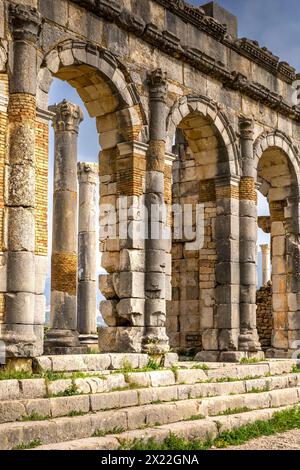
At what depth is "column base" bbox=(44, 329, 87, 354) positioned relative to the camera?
13828 mm

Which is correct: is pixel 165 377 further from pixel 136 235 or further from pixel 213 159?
pixel 213 159

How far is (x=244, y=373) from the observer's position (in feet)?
41.0

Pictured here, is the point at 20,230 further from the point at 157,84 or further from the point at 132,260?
the point at 157,84

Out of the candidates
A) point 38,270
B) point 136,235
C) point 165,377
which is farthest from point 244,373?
point 38,270

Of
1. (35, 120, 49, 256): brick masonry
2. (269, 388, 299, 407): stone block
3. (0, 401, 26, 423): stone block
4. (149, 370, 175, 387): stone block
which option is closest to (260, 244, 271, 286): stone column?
(269, 388, 299, 407): stone block

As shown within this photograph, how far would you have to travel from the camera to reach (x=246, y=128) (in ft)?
50.2

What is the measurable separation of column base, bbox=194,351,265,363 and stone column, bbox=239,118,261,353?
116mm

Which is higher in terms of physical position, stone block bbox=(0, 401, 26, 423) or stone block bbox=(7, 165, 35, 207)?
stone block bbox=(7, 165, 35, 207)

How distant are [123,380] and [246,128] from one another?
7.37 metres

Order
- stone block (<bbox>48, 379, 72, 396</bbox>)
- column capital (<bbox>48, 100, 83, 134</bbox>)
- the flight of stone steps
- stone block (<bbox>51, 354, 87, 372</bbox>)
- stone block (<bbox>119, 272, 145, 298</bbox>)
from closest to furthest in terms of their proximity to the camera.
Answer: the flight of stone steps → stone block (<bbox>48, 379, 72, 396</bbox>) → stone block (<bbox>51, 354, 87, 372</bbox>) → stone block (<bbox>119, 272, 145, 298</bbox>) → column capital (<bbox>48, 100, 83, 134</bbox>)

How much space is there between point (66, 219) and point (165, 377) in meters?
5.58

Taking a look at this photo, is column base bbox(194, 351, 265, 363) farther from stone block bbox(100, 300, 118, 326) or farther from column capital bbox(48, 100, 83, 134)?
column capital bbox(48, 100, 83, 134)

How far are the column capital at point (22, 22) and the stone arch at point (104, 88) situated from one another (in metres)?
0.96

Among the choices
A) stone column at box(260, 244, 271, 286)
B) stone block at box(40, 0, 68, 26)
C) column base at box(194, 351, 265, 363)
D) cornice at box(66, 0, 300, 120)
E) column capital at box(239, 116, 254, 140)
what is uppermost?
cornice at box(66, 0, 300, 120)
